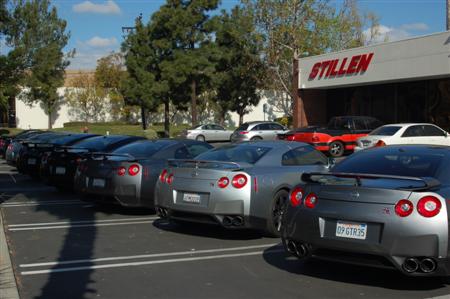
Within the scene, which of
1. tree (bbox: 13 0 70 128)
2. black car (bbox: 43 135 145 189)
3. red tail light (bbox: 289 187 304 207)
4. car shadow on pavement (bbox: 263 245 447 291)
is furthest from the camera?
tree (bbox: 13 0 70 128)

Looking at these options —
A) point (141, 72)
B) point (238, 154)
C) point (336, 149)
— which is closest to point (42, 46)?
point (141, 72)

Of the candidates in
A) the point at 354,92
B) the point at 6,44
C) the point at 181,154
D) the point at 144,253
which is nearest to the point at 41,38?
the point at 6,44

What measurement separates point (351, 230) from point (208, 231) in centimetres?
372

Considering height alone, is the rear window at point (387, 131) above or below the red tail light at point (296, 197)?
above

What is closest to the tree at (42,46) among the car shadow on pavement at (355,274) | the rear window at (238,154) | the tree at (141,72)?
the tree at (141,72)

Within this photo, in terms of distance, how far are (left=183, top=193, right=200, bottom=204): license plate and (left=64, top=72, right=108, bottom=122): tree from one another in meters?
59.1

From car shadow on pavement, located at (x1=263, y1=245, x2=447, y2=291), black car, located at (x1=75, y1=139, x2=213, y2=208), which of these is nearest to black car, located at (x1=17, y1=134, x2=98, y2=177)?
black car, located at (x1=75, y1=139, x2=213, y2=208)

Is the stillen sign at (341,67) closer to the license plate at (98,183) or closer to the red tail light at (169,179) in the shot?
the license plate at (98,183)

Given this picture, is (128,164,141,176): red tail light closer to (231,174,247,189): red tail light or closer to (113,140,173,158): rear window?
(113,140,173,158): rear window

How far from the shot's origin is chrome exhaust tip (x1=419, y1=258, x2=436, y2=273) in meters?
5.58

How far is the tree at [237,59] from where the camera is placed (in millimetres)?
44406

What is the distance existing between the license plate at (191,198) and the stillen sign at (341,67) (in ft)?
75.1

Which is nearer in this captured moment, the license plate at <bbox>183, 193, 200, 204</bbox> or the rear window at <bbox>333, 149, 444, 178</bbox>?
the rear window at <bbox>333, 149, 444, 178</bbox>

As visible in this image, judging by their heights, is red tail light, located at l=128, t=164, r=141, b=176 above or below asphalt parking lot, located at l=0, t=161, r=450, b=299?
above
